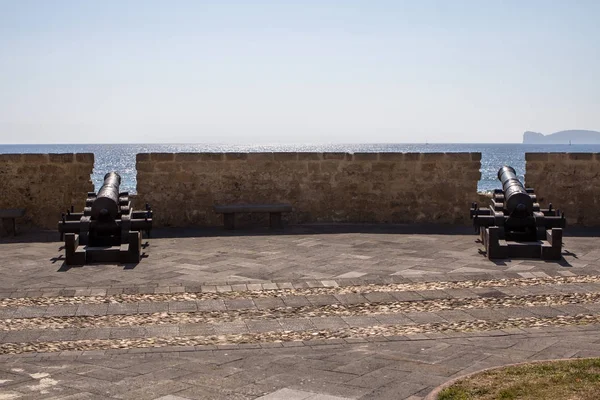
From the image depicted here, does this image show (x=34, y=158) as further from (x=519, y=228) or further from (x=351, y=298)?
(x=519, y=228)

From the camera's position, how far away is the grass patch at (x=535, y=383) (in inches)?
154

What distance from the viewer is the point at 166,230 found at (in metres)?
12.0

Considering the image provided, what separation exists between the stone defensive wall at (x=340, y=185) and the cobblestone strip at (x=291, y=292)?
4793 millimetres

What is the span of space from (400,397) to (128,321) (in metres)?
2.81

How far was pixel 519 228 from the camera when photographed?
9.59 m

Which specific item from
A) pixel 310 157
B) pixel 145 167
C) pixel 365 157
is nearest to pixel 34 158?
pixel 145 167

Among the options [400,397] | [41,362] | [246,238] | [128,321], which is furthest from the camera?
[246,238]

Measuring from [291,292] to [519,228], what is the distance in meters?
3.65

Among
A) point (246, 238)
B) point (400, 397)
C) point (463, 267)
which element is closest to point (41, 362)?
point (400, 397)

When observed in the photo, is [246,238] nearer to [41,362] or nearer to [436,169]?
[436,169]

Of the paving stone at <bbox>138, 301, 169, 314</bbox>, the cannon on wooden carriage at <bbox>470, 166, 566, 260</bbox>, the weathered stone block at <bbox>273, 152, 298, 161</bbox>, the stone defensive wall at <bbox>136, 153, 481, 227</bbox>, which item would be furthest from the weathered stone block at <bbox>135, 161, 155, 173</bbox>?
the paving stone at <bbox>138, 301, 169, 314</bbox>

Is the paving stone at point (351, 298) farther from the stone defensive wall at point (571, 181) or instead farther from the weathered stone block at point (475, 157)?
the stone defensive wall at point (571, 181)

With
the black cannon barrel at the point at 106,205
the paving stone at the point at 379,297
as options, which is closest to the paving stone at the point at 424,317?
the paving stone at the point at 379,297

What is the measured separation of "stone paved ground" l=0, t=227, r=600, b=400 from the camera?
455cm
